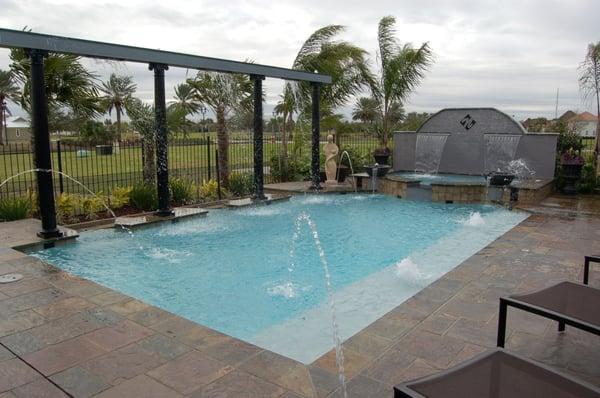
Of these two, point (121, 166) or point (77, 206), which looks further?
point (121, 166)

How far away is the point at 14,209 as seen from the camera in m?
8.13

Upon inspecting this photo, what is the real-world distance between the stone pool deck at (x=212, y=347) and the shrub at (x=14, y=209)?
384 centimetres

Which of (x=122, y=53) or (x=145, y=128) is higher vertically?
(x=122, y=53)

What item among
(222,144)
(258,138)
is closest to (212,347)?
(258,138)

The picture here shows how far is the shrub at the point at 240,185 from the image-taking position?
12.2 metres

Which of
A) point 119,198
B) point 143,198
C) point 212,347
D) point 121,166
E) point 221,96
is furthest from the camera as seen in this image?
point 121,166

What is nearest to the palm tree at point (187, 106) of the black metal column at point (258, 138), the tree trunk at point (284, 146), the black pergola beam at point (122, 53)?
the tree trunk at point (284, 146)

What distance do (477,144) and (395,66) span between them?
12.7ft

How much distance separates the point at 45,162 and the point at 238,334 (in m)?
4.49

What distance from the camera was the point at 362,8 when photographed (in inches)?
413

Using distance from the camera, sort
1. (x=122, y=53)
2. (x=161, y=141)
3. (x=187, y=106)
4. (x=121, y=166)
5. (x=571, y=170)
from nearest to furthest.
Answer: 1. (x=122, y=53)
2. (x=161, y=141)
3. (x=571, y=170)
4. (x=187, y=106)
5. (x=121, y=166)

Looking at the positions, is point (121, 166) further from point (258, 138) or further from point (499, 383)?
point (499, 383)

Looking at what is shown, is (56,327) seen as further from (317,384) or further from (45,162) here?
(45,162)

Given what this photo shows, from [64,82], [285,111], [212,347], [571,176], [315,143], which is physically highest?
[64,82]
